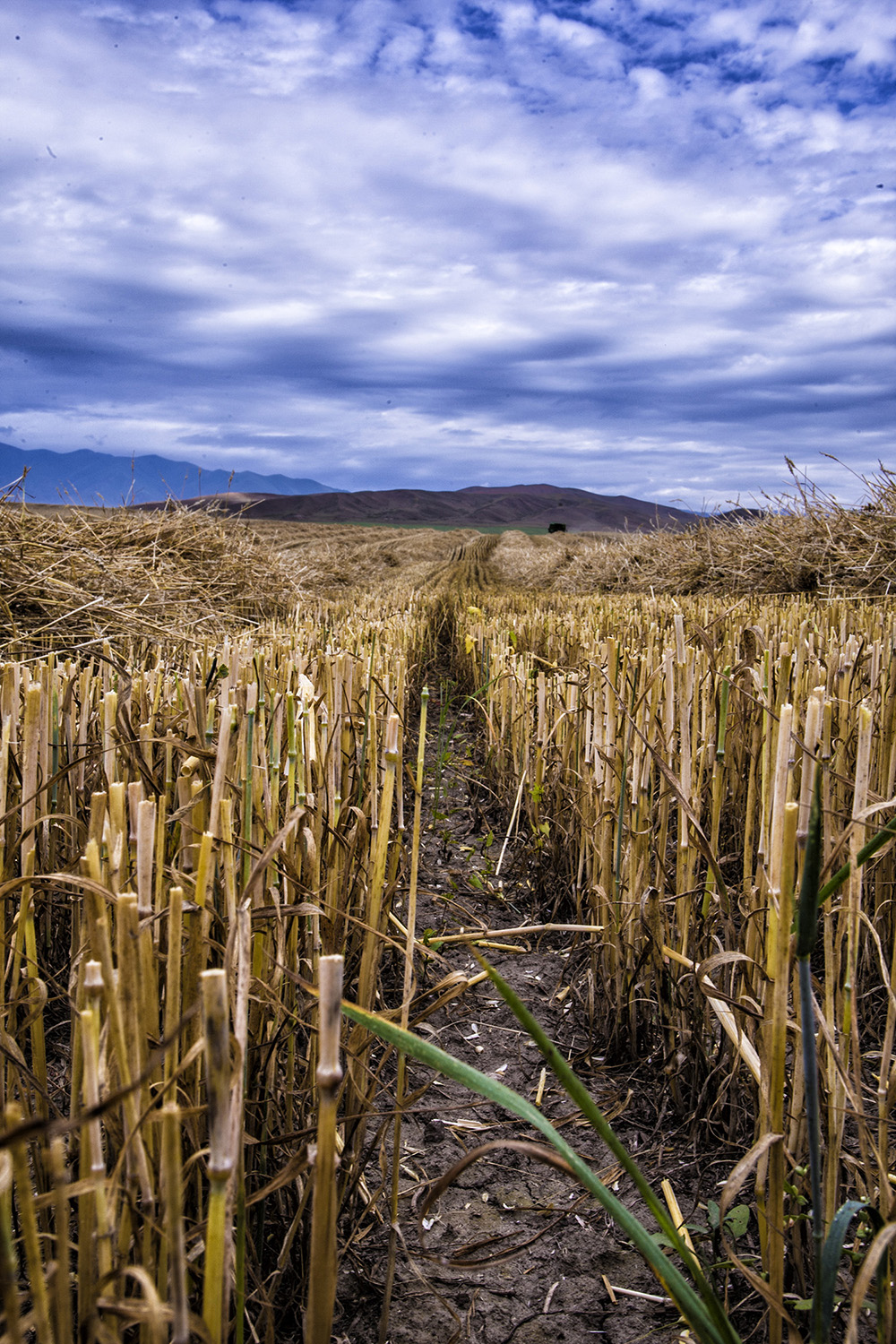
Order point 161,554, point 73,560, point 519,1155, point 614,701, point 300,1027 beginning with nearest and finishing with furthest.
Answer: point 300,1027 < point 519,1155 < point 614,701 < point 73,560 < point 161,554

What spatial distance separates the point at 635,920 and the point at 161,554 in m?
4.92

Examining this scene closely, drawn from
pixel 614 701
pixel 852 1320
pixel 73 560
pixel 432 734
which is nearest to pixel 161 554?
pixel 73 560

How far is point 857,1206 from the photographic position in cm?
82

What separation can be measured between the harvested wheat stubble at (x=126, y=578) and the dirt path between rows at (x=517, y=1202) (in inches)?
98.6

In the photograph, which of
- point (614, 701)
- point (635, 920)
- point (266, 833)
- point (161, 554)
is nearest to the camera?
point (266, 833)

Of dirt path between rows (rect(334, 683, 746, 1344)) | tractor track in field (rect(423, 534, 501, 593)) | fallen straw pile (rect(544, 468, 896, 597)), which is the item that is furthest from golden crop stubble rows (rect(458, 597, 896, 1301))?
tractor track in field (rect(423, 534, 501, 593))

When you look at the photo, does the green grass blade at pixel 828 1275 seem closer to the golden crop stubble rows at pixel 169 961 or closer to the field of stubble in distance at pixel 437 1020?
the field of stubble in distance at pixel 437 1020

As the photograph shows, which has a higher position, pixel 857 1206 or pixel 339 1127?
pixel 857 1206

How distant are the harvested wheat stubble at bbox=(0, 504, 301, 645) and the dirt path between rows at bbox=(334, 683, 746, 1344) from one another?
2.50 meters

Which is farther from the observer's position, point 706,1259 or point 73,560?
point 73,560

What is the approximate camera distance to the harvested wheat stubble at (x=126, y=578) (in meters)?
3.98

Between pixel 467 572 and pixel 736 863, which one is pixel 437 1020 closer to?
pixel 736 863

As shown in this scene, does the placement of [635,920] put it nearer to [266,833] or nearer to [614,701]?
[614,701]

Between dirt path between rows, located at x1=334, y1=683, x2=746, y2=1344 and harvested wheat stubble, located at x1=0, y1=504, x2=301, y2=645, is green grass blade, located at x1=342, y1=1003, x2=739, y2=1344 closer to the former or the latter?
dirt path between rows, located at x1=334, y1=683, x2=746, y2=1344
